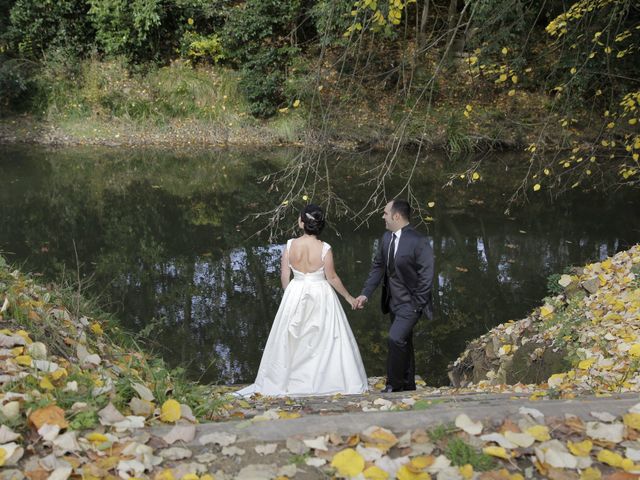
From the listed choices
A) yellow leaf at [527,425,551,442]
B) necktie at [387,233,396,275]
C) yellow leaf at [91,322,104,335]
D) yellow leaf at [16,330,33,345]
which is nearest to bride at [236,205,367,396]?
necktie at [387,233,396,275]

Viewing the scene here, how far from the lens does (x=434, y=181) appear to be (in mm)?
16156

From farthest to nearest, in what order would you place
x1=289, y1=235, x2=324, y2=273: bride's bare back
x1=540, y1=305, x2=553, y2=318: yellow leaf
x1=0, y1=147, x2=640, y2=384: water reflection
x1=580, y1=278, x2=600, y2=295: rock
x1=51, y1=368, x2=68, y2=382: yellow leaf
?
x1=0, y1=147, x2=640, y2=384: water reflection, x1=540, y1=305, x2=553, y2=318: yellow leaf, x1=580, y1=278, x2=600, y2=295: rock, x1=289, y1=235, x2=324, y2=273: bride's bare back, x1=51, y1=368, x2=68, y2=382: yellow leaf

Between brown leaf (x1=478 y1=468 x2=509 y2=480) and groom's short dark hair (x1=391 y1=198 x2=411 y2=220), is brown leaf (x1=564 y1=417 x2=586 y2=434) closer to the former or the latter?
brown leaf (x1=478 y1=468 x2=509 y2=480)

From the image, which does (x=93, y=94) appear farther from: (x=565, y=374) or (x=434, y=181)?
(x=565, y=374)

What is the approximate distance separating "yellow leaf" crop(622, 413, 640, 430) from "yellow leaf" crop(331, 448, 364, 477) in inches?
47.7

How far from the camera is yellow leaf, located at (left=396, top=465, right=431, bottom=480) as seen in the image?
246 centimetres

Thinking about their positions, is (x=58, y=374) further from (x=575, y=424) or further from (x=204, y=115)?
(x=204, y=115)

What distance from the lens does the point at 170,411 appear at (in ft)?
9.84

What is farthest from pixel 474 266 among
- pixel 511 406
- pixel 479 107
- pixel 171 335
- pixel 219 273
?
pixel 479 107

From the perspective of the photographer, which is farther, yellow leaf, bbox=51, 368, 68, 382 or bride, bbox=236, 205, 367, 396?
bride, bbox=236, 205, 367, 396

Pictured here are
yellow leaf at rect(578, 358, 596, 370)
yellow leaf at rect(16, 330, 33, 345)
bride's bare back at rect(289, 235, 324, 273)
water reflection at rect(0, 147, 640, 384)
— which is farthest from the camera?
water reflection at rect(0, 147, 640, 384)

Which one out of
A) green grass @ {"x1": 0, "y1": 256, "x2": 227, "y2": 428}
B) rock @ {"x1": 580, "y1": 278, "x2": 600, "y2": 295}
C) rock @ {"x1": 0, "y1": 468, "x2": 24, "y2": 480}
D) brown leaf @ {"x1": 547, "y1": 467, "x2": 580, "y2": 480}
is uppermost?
rock @ {"x1": 580, "y1": 278, "x2": 600, "y2": 295}

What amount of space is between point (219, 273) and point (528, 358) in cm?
519

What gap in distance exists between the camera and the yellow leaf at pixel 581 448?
8.48ft
